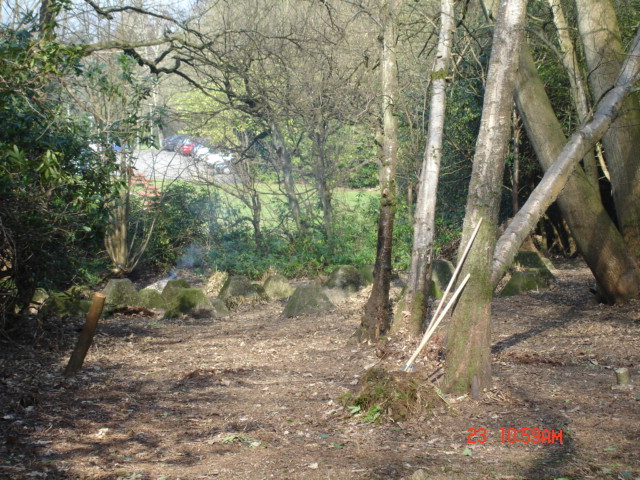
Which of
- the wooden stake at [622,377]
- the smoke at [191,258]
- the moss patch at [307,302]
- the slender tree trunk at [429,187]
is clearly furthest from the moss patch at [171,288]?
the wooden stake at [622,377]

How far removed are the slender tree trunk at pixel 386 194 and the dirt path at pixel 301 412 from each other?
38 cm

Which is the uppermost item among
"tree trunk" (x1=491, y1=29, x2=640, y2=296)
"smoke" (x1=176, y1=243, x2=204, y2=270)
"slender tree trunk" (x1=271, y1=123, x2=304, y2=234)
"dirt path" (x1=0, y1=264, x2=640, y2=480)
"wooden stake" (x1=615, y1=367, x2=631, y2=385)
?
"slender tree trunk" (x1=271, y1=123, x2=304, y2=234)

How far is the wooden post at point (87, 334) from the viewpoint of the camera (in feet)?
21.2

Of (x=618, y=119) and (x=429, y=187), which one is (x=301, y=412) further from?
(x=618, y=119)

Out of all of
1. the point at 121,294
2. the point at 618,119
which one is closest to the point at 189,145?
the point at 121,294

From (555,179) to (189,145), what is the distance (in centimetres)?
1230

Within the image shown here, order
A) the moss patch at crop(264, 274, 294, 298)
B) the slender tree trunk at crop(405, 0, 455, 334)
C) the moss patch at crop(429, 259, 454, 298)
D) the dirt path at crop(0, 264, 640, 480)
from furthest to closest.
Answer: the moss patch at crop(264, 274, 294, 298) < the moss patch at crop(429, 259, 454, 298) < the slender tree trunk at crop(405, 0, 455, 334) < the dirt path at crop(0, 264, 640, 480)

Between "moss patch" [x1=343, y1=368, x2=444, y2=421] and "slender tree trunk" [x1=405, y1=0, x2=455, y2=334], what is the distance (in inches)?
92.4

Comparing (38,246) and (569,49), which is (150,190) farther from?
(569,49)

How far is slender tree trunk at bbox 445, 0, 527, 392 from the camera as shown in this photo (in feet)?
16.9

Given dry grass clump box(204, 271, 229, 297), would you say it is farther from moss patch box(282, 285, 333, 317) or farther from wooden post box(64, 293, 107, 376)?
wooden post box(64, 293, 107, 376)

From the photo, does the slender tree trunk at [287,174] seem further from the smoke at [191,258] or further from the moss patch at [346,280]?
the moss patch at [346,280]

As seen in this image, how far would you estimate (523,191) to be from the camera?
15.7 metres

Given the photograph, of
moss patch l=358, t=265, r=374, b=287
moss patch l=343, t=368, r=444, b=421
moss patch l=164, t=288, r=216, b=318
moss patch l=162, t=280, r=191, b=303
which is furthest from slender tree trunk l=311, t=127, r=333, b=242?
moss patch l=343, t=368, r=444, b=421
